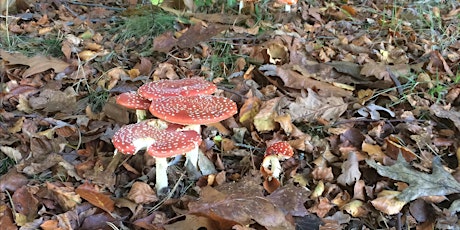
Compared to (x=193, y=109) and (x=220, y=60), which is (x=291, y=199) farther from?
(x=220, y=60)

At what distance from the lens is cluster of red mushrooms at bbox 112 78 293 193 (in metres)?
2.18

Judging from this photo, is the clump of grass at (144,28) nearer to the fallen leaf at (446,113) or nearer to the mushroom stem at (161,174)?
the mushroom stem at (161,174)

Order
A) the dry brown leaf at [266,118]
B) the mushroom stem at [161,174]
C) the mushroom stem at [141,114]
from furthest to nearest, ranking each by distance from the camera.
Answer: the dry brown leaf at [266,118], the mushroom stem at [141,114], the mushroom stem at [161,174]

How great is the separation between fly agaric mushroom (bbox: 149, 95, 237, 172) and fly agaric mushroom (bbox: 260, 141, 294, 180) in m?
0.28

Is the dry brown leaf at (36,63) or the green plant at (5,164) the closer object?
the green plant at (5,164)

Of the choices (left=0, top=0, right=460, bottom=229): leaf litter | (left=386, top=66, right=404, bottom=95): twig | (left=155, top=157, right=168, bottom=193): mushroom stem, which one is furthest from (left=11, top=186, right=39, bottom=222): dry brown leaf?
(left=386, top=66, right=404, bottom=95): twig

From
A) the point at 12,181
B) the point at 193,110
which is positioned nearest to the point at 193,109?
the point at 193,110

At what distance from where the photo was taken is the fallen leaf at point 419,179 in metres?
2.36

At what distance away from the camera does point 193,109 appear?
2.39 meters

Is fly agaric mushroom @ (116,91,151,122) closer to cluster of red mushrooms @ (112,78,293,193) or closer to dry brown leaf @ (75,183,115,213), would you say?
cluster of red mushrooms @ (112,78,293,193)

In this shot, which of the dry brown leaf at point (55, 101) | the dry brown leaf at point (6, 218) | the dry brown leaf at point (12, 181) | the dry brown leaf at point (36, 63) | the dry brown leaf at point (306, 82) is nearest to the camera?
the dry brown leaf at point (6, 218)

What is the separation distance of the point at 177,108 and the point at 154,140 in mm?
240

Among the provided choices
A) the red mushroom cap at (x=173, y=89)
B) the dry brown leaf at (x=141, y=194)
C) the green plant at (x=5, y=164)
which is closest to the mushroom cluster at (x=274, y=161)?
the red mushroom cap at (x=173, y=89)

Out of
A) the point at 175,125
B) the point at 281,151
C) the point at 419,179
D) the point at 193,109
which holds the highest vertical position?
the point at 193,109
